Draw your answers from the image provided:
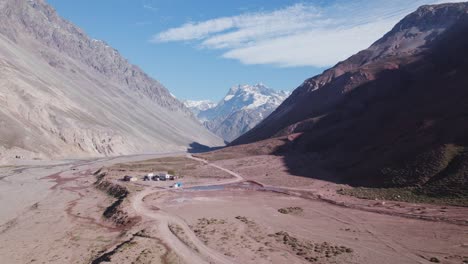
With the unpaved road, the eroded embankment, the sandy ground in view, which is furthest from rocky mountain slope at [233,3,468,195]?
the sandy ground

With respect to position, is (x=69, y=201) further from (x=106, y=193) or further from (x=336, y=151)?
(x=336, y=151)

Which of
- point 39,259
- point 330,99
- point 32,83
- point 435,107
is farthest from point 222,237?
point 32,83

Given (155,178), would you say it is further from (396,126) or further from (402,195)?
(396,126)

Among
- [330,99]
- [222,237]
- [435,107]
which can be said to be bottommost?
[222,237]

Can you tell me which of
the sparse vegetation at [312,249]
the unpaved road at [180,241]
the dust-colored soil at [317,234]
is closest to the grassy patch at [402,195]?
the dust-colored soil at [317,234]

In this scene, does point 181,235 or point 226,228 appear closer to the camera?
point 181,235

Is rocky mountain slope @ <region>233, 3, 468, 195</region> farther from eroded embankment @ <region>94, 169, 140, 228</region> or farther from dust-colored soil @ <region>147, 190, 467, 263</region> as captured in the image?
eroded embankment @ <region>94, 169, 140, 228</region>

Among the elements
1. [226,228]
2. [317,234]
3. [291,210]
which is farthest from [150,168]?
[317,234]
